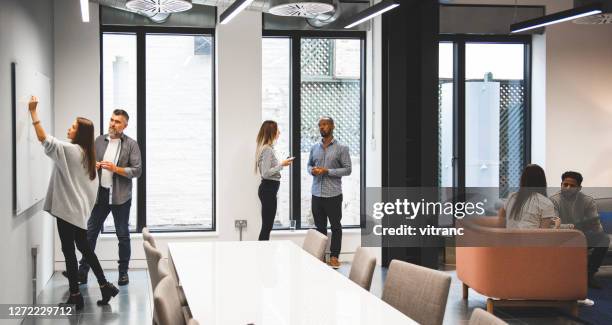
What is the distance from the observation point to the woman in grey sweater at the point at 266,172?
7848mm

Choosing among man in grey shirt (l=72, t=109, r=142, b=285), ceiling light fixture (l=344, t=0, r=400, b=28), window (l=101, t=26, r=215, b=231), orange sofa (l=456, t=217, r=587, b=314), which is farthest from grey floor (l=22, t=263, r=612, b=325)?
ceiling light fixture (l=344, t=0, r=400, b=28)

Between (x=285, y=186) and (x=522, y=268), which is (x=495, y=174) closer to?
(x=285, y=186)

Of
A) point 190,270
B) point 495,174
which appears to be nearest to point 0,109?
point 190,270

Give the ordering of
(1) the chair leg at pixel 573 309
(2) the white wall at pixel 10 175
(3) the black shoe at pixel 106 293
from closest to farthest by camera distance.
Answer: (2) the white wall at pixel 10 175 → (1) the chair leg at pixel 573 309 → (3) the black shoe at pixel 106 293

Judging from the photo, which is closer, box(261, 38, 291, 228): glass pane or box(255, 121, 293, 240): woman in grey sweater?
box(255, 121, 293, 240): woman in grey sweater

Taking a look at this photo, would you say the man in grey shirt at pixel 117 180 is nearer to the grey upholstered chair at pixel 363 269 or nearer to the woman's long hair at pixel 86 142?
the woman's long hair at pixel 86 142

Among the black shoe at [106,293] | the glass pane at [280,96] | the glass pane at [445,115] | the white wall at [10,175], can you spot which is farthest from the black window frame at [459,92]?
the white wall at [10,175]

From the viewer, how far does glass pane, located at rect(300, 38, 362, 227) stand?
8781 mm

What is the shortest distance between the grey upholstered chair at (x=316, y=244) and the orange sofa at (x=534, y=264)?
69.3 inches

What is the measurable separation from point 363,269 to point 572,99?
665cm

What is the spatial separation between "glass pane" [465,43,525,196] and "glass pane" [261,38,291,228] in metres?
2.49

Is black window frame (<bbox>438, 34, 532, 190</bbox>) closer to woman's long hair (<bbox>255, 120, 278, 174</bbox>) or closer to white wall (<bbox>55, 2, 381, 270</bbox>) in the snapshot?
white wall (<bbox>55, 2, 381, 270</bbox>)

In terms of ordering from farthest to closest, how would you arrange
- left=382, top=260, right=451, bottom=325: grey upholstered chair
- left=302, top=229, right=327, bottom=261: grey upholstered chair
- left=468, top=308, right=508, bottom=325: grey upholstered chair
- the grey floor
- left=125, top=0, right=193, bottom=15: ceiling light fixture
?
1. left=125, top=0, right=193, bottom=15: ceiling light fixture
2. the grey floor
3. left=302, top=229, right=327, bottom=261: grey upholstered chair
4. left=382, top=260, right=451, bottom=325: grey upholstered chair
5. left=468, top=308, right=508, bottom=325: grey upholstered chair

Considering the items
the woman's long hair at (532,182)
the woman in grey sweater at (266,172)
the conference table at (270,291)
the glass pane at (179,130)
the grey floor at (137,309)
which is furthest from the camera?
the glass pane at (179,130)
